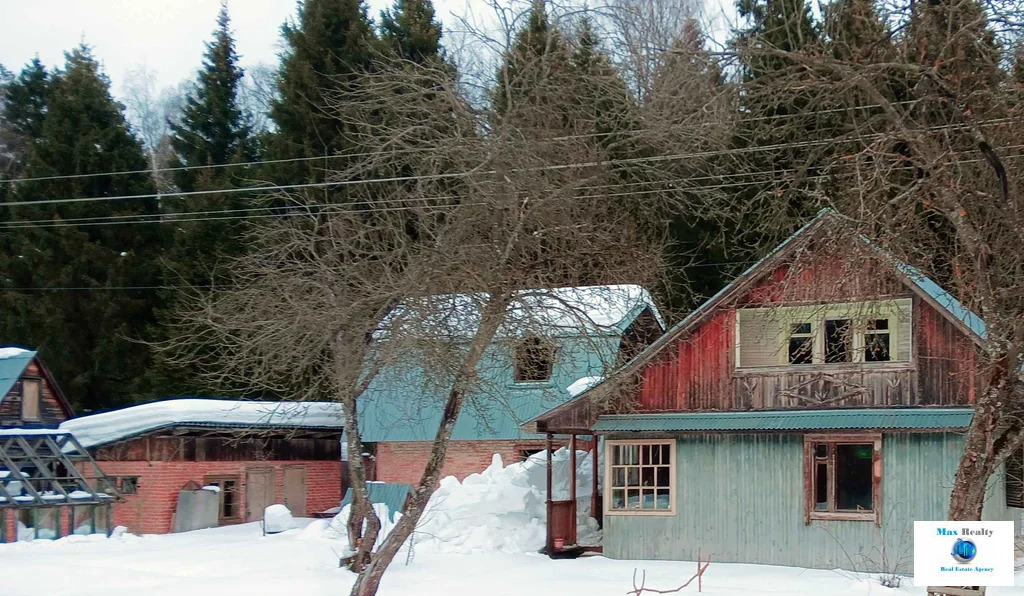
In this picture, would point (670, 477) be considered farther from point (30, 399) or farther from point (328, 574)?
point (30, 399)

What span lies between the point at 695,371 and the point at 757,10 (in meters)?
9.65

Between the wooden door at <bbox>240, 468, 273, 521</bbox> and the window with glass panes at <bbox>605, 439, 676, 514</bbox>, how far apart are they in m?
13.7

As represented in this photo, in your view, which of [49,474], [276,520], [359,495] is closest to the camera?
[359,495]

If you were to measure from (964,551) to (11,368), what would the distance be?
2762 centimetres

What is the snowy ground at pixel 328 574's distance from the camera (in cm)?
1756

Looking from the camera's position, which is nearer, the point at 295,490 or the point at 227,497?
the point at 227,497

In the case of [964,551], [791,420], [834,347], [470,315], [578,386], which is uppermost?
[470,315]

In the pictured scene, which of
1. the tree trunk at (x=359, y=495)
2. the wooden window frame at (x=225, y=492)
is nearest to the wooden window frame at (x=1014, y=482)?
the tree trunk at (x=359, y=495)

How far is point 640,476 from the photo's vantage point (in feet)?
72.2

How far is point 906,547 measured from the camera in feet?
63.5

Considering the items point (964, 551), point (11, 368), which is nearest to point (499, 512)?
point (11, 368)

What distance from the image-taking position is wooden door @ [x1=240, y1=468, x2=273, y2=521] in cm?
3222

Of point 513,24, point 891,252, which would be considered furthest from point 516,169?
point 891,252

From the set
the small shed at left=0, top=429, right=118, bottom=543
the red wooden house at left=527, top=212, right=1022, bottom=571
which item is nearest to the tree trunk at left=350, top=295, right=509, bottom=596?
the red wooden house at left=527, top=212, right=1022, bottom=571
